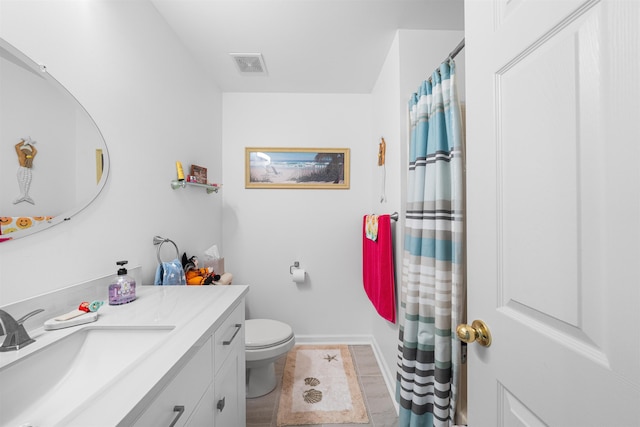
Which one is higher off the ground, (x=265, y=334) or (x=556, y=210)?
(x=556, y=210)

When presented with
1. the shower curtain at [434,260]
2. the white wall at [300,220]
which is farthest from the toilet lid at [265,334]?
the shower curtain at [434,260]

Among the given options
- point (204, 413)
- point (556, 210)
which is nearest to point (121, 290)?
point (204, 413)

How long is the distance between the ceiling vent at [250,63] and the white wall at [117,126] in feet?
1.08

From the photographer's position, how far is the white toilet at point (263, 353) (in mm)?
1715

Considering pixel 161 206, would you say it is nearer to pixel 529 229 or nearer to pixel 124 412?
pixel 124 412

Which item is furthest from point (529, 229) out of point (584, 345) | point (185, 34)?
point (185, 34)

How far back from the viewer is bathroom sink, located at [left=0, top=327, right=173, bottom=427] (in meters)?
0.62

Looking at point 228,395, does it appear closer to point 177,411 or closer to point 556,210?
point 177,411

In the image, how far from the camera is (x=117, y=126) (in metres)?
1.24

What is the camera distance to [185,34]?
1734 millimetres

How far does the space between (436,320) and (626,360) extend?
32.6 inches

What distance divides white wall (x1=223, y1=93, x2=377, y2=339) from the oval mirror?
1444 mm

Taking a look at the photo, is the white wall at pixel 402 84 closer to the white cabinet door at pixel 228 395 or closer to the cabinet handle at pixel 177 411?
the white cabinet door at pixel 228 395

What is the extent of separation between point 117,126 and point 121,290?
75cm
